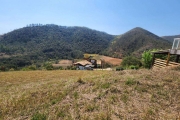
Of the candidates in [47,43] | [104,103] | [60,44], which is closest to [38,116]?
[104,103]

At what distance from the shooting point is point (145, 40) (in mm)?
60531

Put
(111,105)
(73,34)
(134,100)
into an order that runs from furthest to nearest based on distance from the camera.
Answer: (73,34) → (134,100) → (111,105)

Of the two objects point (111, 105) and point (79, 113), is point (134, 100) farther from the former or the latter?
point (79, 113)

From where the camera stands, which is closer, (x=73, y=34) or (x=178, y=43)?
(x=178, y=43)

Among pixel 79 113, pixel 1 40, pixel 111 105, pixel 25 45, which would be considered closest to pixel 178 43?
pixel 111 105

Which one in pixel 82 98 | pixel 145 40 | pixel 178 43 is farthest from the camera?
pixel 145 40

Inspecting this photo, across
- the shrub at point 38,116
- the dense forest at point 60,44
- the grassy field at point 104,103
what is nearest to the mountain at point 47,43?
the dense forest at point 60,44

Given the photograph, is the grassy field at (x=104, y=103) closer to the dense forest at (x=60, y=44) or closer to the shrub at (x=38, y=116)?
the shrub at (x=38, y=116)

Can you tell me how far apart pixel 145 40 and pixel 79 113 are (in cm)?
6476

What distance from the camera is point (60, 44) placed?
278 ft

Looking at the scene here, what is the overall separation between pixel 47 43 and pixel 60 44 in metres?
8.67

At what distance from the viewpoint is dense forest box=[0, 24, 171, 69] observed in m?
57.5

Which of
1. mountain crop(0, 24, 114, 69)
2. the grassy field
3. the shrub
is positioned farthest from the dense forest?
the shrub

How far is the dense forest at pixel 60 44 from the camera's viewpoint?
2264 inches
